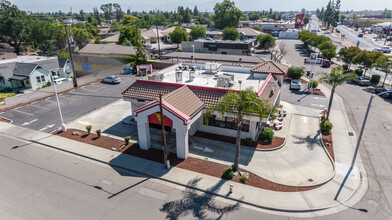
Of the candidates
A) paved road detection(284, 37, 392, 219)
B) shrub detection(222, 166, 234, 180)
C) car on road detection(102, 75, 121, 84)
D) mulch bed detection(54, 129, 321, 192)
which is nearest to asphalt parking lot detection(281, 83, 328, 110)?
paved road detection(284, 37, 392, 219)

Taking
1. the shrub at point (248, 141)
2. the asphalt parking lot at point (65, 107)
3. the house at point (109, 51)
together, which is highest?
the house at point (109, 51)

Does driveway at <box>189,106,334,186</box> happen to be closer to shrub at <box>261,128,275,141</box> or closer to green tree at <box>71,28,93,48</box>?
shrub at <box>261,128,275,141</box>

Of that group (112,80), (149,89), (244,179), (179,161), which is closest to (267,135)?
(244,179)

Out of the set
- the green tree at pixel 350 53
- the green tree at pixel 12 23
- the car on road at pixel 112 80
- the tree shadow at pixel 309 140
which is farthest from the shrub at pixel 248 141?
the green tree at pixel 12 23

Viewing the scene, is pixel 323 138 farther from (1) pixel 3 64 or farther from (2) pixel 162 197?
(1) pixel 3 64

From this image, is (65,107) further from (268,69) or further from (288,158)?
(288,158)

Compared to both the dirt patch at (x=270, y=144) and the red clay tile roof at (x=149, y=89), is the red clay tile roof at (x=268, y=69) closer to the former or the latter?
the dirt patch at (x=270, y=144)
